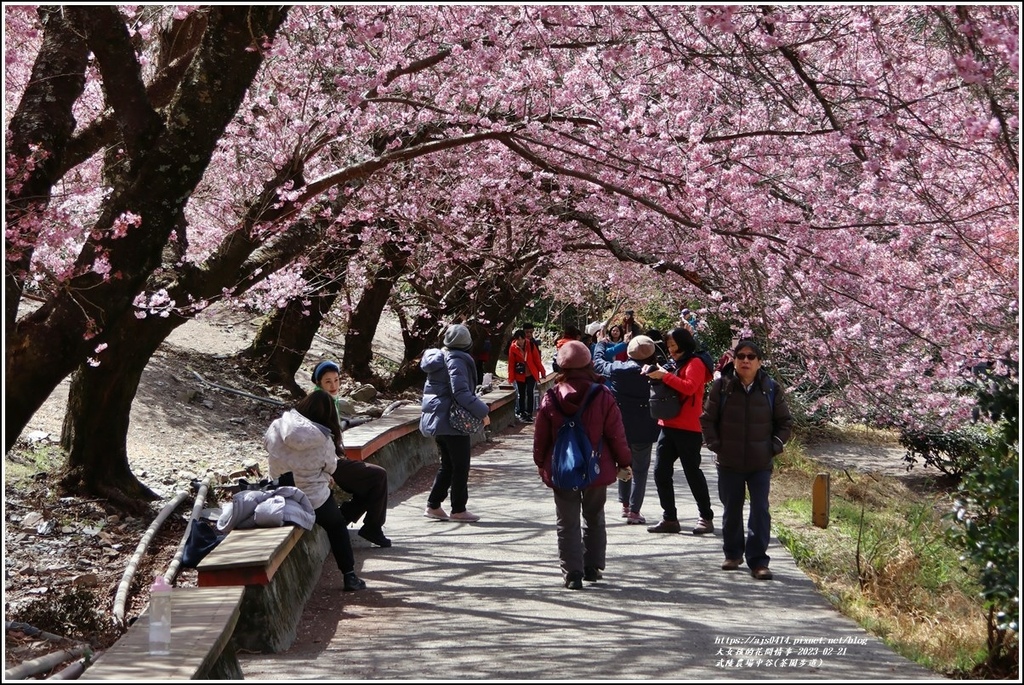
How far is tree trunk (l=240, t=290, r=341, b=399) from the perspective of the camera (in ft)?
68.6

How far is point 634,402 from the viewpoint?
442 inches

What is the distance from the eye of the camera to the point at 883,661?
657cm

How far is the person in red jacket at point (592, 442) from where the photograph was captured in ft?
27.4

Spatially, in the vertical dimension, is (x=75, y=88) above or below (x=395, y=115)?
below

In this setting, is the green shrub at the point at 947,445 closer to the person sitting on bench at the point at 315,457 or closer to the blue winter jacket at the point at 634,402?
the blue winter jacket at the point at 634,402

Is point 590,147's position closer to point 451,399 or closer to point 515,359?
point 451,399

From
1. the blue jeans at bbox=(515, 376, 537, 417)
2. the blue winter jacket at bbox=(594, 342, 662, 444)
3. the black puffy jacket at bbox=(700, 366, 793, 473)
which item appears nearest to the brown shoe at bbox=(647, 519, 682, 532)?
the blue winter jacket at bbox=(594, 342, 662, 444)

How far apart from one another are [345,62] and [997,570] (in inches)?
356

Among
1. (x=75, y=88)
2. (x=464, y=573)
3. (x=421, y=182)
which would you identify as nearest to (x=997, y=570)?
(x=464, y=573)

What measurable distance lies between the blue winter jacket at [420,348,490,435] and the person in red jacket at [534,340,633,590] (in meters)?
2.22

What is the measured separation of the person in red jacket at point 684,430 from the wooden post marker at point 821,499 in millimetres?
1406

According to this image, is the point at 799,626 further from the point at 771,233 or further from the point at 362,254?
the point at 362,254

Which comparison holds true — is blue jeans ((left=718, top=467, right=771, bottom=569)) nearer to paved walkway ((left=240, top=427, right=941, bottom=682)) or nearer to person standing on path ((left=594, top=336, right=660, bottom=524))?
paved walkway ((left=240, top=427, right=941, bottom=682))

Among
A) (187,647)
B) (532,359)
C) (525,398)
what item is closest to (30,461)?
(187,647)
